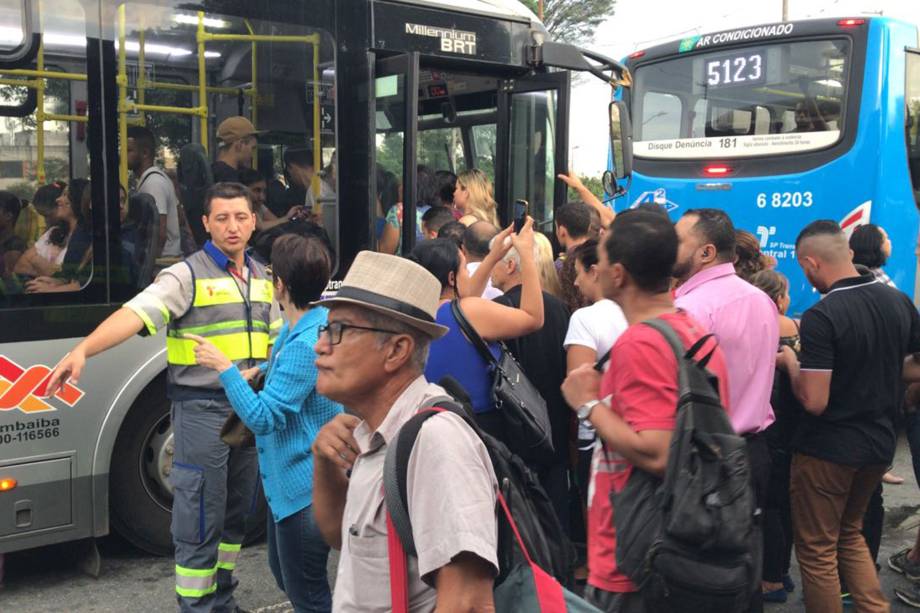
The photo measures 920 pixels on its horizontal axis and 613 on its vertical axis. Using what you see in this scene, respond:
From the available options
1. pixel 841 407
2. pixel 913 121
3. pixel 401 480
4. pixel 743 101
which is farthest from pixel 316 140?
pixel 913 121

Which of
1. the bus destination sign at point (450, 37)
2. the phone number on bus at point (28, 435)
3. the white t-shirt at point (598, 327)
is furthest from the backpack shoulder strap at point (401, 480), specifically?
the bus destination sign at point (450, 37)

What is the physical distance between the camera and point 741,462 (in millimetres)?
2557

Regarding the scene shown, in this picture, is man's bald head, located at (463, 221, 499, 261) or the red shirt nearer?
the red shirt

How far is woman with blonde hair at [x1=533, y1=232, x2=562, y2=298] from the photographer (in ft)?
16.7

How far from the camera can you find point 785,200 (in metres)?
9.36

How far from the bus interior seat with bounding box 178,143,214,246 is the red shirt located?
9.64 ft

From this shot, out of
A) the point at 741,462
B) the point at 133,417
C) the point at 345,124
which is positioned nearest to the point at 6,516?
the point at 133,417

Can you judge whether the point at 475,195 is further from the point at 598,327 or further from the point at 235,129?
the point at 598,327

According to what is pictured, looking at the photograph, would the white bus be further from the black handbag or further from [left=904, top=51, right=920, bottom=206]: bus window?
[left=904, top=51, right=920, bottom=206]: bus window

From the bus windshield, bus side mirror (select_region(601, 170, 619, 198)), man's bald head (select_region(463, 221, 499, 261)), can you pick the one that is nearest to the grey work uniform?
man's bald head (select_region(463, 221, 499, 261))

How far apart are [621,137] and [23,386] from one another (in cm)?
419

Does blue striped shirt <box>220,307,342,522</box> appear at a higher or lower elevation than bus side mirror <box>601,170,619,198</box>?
lower

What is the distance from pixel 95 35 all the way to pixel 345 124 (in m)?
1.42

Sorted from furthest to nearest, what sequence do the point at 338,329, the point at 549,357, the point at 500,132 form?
the point at 500,132
the point at 549,357
the point at 338,329
